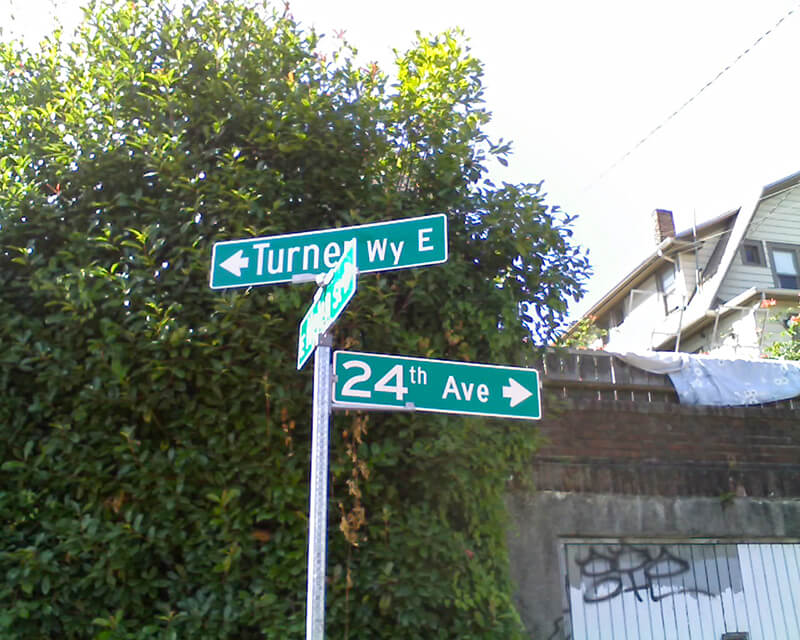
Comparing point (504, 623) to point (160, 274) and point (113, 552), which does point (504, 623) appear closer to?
point (113, 552)

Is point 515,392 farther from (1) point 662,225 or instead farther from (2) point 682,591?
(1) point 662,225

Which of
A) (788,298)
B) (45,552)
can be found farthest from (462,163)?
(788,298)

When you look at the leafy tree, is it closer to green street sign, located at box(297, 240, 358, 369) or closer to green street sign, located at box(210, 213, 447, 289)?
green street sign, located at box(210, 213, 447, 289)

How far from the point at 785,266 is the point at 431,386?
746 inches

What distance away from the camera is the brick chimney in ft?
73.8

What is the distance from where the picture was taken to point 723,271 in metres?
19.8

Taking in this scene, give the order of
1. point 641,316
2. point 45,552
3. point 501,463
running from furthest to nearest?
point 641,316
point 501,463
point 45,552

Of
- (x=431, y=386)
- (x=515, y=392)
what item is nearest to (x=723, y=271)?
(x=515, y=392)

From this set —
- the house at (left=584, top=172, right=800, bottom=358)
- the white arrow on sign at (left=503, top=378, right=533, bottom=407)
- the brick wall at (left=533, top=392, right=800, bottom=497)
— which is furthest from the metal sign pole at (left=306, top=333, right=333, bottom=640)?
the house at (left=584, top=172, right=800, bottom=358)

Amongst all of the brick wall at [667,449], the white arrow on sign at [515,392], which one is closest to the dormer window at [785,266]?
the brick wall at [667,449]

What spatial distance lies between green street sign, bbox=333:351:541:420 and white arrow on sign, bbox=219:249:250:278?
73 cm

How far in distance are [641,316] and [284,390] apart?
1873 centimetres

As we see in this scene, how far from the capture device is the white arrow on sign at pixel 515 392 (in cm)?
498

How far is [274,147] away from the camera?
6594 mm
